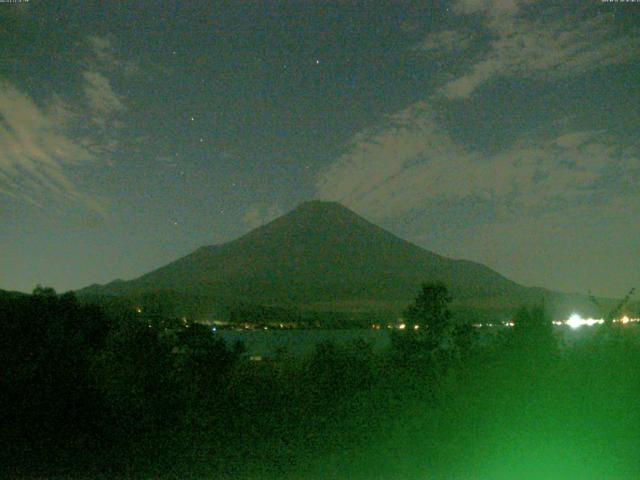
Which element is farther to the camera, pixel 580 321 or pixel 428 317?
pixel 428 317

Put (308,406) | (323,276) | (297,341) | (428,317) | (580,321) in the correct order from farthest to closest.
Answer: (323,276)
(297,341)
(428,317)
(580,321)
(308,406)

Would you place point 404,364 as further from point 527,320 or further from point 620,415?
point 620,415

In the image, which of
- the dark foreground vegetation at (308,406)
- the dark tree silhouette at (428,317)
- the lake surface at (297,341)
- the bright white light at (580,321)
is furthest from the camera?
the dark tree silhouette at (428,317)

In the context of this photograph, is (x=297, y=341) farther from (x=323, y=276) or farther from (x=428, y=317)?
(x=323, y=276)

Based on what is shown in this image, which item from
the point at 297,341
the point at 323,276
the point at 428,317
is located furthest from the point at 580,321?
the point at 323,276

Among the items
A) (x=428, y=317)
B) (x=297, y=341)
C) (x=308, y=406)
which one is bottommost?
(x=308, y=406)

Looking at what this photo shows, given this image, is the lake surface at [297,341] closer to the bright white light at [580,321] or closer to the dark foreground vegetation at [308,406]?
the dark foreground vegetation at [308,406]

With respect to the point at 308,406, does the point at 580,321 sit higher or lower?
higher

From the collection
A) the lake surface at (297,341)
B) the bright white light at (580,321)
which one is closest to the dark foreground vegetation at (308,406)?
the bright white light at (580,321)

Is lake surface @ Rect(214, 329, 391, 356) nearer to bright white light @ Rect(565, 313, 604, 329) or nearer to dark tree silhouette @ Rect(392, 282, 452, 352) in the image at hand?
dark tree silhouette @ Rect(392, 282, 452, 352)

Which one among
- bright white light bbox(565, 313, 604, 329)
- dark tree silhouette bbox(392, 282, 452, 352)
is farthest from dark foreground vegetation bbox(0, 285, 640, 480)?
dark tree silhouette bbox(392, 282, 452, 352)
